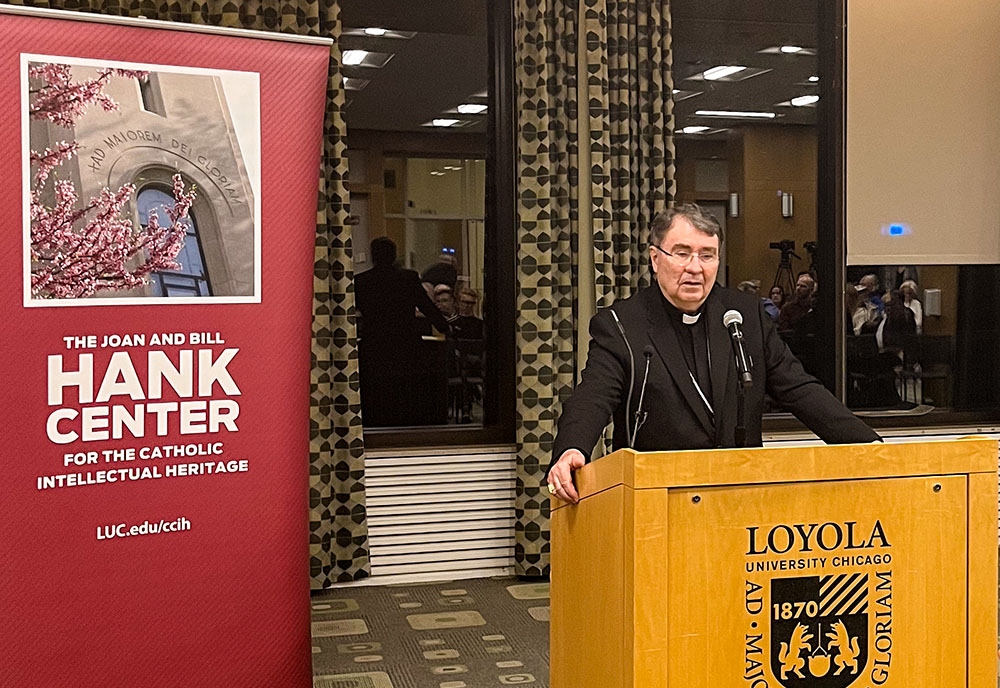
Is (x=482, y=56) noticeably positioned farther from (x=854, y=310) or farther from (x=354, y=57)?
(x=854, y=310)

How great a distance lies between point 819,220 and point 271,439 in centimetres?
357

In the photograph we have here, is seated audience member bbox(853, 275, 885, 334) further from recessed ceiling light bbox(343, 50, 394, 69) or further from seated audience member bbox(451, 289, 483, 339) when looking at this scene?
recessed ceiling light bbox(343, 50, 394, 69)

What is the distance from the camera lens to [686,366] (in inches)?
120

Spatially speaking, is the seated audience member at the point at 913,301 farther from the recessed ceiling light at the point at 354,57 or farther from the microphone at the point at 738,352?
the microphone at the point at 738,352

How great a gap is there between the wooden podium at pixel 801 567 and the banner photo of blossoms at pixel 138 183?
49.1 inches

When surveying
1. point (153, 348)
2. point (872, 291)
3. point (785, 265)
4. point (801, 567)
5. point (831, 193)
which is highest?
point (831, 193)

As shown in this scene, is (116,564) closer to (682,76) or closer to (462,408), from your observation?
(462,408)

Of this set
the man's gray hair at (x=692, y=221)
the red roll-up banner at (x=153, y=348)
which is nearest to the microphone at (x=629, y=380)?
the man's gray hair at (x=692, y=221)

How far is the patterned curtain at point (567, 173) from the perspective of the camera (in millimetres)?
5148

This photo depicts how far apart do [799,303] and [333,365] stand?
236 cm

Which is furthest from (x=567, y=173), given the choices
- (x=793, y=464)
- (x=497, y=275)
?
(x=793, y=464)

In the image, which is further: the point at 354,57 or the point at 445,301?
the point at 445,301

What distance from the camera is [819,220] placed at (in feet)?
18.6

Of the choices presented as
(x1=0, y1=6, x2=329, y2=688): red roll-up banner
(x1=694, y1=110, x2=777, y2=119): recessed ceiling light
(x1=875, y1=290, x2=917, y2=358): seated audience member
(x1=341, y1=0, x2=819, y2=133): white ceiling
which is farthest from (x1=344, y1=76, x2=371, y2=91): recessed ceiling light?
(x1=875, y1=290, x2=917, y2=358): seated audience member
